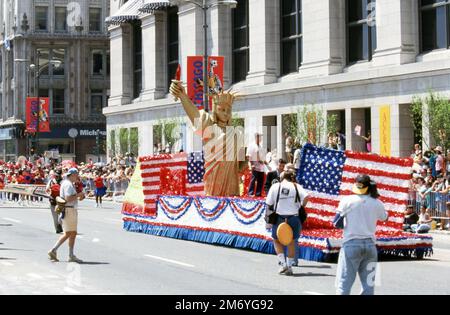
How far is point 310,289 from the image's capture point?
1435cm

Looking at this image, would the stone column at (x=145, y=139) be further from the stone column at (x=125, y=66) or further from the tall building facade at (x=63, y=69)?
the tall building facade at (x=63, y=69)

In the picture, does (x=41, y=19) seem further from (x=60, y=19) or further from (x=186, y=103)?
(x=186, y=103)

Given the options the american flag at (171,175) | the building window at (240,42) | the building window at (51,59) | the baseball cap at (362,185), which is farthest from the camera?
the building window at (51,59)

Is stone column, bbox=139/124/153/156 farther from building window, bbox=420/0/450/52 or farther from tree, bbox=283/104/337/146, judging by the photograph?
building window, bbox=420/0/450/52

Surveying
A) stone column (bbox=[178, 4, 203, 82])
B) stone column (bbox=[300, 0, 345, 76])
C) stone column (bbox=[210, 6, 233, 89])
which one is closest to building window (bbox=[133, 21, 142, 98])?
stone column (bbox=[178, 4, 203, 82])

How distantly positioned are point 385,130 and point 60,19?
5768 cm

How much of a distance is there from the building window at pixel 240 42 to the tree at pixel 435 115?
57.1 ft

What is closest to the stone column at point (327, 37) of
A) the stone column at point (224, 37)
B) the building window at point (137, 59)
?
the stone column at point (224, 37)

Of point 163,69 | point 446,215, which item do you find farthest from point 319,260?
point 163,69

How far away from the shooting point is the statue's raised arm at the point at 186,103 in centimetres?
2350

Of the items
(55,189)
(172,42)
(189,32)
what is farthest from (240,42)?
(55,189)

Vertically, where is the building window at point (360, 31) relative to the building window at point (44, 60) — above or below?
below

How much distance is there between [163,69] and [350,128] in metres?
21.6

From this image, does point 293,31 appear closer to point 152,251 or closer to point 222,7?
point 222,7
